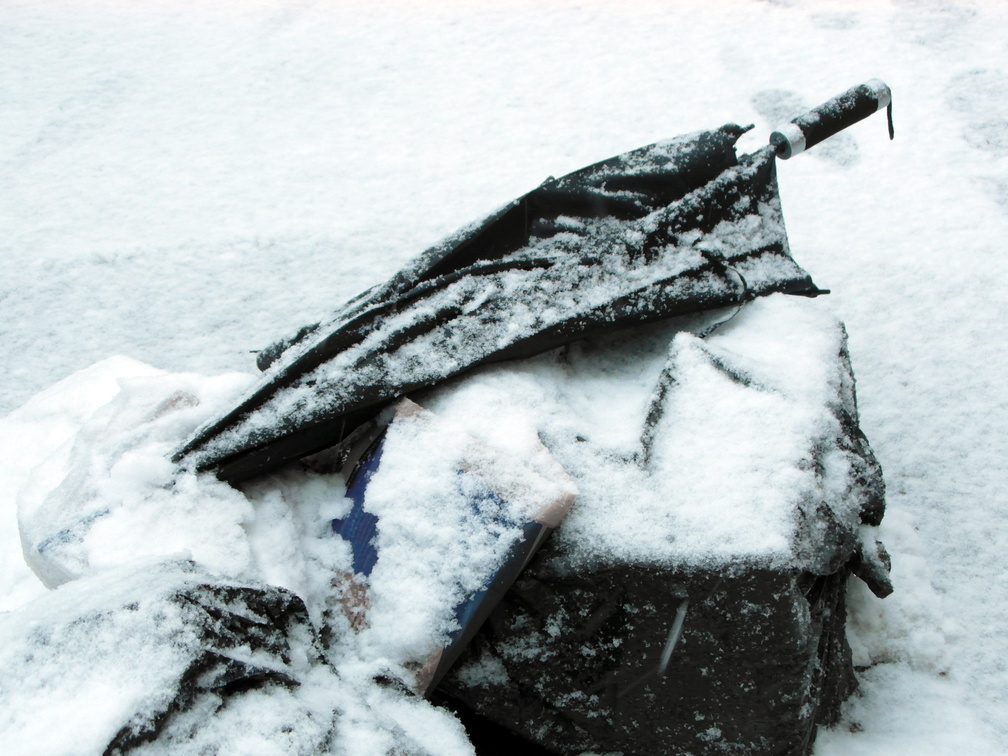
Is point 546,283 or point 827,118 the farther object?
point 827,118

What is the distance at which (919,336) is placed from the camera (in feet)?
6.34

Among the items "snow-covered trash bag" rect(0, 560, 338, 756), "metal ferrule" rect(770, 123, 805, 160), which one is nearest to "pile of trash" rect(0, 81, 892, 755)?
"snow-covered trash bag" rect(0, 560, 338, 756)

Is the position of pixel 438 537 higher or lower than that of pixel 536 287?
lower

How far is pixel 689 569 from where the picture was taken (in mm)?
980

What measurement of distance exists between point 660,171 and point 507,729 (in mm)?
963

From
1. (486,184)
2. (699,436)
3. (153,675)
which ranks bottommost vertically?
(486,184)

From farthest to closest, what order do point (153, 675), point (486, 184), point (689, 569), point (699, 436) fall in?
point (486, 184), point (699, 436), point (689, 569), point (153, 675)

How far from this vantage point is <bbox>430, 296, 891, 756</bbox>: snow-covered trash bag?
99 cm

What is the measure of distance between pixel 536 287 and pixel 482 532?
43 cm

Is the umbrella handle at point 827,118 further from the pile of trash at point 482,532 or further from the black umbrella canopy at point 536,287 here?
the pile of trash at point 482,532

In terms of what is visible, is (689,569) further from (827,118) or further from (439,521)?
(827,118)

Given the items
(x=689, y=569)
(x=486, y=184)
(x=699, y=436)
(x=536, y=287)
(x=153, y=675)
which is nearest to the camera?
(x=153, y=675)

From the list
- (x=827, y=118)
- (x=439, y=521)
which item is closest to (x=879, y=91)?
(x=827, y=118)

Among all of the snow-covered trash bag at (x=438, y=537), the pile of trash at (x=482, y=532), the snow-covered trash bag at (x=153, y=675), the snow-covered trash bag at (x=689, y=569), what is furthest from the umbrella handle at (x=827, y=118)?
the snow-covered trash bag at (x=153, y=675)
